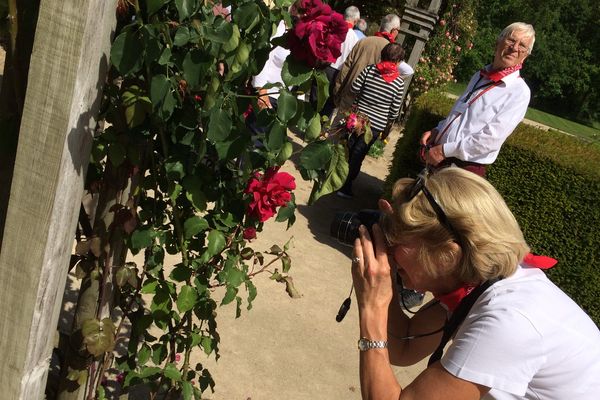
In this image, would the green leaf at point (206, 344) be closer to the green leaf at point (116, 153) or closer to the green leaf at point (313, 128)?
the green leaf at point (116, 153)

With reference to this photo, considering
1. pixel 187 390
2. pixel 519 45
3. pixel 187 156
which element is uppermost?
pixel 519 45

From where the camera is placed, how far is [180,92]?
5.08 ft

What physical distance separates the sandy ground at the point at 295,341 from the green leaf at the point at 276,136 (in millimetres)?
1781

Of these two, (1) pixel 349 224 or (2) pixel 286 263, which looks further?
(2) pixel 286 263

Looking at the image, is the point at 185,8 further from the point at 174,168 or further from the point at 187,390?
the point at 187,390

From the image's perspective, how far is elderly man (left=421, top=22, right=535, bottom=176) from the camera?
12.7ft

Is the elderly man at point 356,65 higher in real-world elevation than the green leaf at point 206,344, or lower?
higher

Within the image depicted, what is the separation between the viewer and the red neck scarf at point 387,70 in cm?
574

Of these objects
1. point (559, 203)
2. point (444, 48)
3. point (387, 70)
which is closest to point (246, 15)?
point (559, 203)

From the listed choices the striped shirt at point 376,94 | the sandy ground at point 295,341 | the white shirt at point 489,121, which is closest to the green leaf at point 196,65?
the sandy ground at point 295,341

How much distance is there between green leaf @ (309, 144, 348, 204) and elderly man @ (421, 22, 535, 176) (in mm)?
2454

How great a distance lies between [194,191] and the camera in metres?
1.68

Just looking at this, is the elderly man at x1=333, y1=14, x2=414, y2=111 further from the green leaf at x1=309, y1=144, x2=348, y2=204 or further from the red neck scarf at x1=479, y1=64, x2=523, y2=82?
the green leaf at x1=309, y1=144, x2=348, y2=204

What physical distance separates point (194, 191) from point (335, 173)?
386 millimetres
